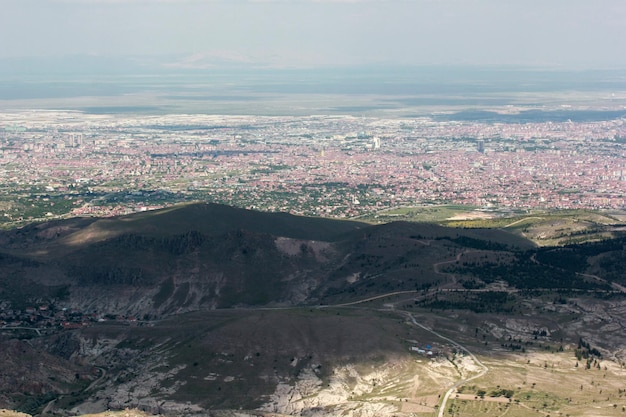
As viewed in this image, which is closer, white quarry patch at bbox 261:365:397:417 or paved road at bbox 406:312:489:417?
paved road at bbox 406:312:489:417

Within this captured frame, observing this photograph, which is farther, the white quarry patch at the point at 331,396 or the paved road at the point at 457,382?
the white quarry patch at the point at 331,396

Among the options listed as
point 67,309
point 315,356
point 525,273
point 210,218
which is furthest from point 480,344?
point 210,218

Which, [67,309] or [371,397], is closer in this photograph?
[371,397]

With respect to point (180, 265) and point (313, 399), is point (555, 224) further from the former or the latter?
point (313, 399)

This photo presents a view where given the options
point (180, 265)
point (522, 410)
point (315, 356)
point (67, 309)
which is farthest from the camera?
point (180, 265)

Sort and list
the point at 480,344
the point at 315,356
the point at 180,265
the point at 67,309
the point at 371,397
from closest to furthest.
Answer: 1. the point at 371,397
2. the point at 315,356
3. the point at 480,344
4. the point at 67,309
5. the point at 180,265

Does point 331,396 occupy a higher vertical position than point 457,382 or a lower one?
lower

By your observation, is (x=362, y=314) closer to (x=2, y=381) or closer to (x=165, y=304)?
(x=165, y=304)

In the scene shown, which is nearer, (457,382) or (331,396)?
(331,396)

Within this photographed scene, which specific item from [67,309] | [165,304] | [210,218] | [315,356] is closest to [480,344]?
[315,356]
